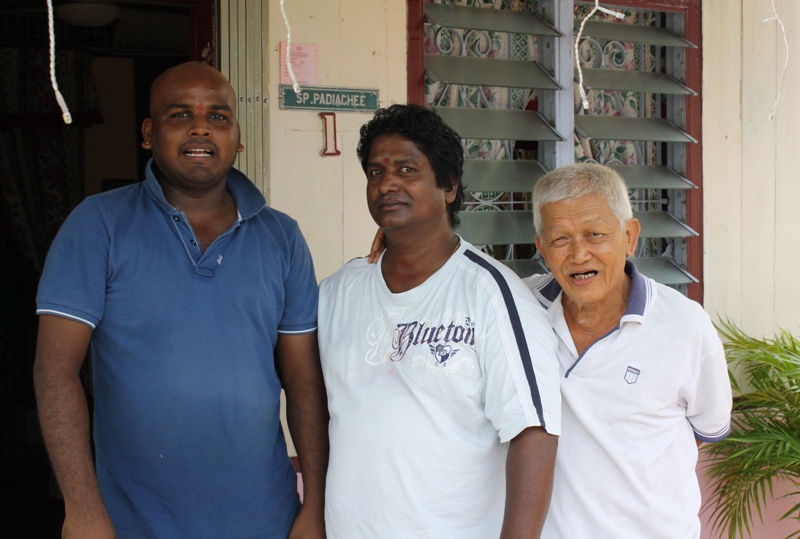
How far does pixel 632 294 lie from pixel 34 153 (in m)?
4.26

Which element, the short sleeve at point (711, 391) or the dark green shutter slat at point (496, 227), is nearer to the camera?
the short sleeve at point (711, 391)

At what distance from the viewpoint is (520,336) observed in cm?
188

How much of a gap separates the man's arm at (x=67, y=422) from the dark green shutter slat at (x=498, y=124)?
6.62 ft

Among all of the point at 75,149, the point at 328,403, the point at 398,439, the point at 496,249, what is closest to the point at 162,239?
the point at 328,403

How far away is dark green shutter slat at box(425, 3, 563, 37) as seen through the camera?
11.2 feet

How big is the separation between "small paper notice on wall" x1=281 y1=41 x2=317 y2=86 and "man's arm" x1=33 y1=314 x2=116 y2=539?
162 cm

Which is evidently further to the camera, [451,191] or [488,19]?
[488,19]

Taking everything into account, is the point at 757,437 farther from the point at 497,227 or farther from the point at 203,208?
the point at 203,208

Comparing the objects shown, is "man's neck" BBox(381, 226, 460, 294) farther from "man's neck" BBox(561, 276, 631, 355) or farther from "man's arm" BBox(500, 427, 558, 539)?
"man's arm" BBox(500, 427, 558, 539)

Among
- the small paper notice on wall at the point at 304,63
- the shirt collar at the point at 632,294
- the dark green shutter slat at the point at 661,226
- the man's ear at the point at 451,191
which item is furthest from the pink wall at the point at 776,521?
the small paper notice on wall at the point at 304,63

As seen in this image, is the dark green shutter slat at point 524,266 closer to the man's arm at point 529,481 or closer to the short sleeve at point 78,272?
the man's arm at point 529,481

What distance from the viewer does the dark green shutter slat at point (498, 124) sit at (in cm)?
344

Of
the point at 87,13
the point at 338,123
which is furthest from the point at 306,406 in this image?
the point at 87,13

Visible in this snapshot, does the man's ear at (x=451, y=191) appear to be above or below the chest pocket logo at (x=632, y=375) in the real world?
above
